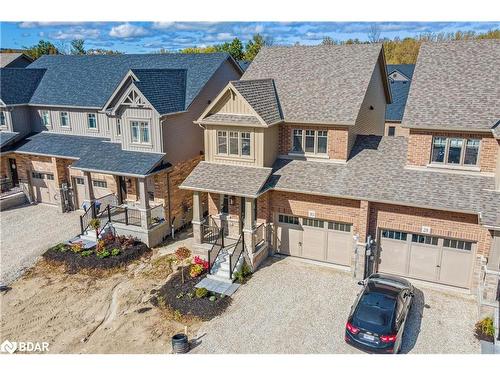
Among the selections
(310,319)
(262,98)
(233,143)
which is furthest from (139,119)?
(310,319)

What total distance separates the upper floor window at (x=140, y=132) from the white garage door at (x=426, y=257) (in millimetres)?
13855

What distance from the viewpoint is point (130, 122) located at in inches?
909

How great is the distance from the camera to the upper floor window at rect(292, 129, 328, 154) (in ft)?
65.4

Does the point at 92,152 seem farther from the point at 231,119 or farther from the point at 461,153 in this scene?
the point at 461,153

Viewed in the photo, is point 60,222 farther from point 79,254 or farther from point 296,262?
point 296,262

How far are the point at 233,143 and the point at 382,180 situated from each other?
749cm

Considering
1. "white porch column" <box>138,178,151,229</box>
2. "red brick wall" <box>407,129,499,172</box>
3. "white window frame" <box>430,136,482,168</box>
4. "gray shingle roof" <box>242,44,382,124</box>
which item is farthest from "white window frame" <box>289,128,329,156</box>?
"white porch column" <box>138,178,151,229</box>

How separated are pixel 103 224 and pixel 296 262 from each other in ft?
36.8

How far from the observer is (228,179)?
771 inches

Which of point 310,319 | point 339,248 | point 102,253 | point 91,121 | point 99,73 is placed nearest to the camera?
point 310,319

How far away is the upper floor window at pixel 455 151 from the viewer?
55.4 feet

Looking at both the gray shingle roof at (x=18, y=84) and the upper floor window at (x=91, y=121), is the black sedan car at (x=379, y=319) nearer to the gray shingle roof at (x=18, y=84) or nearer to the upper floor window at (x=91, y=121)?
the upper floor window at (x=91, y=121)

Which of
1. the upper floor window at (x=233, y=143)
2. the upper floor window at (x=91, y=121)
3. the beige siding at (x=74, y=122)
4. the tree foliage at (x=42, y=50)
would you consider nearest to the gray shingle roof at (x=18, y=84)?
the beige siding at (x=74, y=122)

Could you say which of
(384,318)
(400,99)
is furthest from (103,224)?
(400,99)
